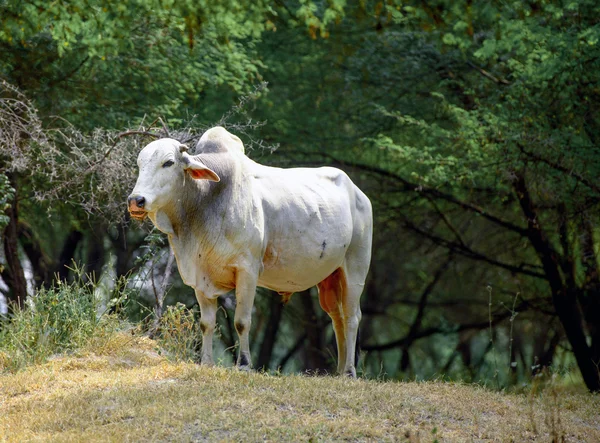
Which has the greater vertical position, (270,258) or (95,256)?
(270,258)

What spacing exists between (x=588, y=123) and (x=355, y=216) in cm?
577

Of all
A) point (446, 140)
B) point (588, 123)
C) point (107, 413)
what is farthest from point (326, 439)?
point (446, 140)

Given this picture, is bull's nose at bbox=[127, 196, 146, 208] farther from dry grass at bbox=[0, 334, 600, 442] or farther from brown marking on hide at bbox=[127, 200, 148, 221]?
dry grass at bbox=[0, 334, 600, 442]

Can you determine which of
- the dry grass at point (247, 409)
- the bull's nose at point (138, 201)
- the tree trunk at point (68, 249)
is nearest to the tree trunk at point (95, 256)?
the tree trunk at point (68, 249)

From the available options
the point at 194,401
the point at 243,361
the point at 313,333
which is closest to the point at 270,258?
the point at 243,361

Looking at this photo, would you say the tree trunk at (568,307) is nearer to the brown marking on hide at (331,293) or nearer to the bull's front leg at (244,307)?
the brown marking on hide at (331,293)

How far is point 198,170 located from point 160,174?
1.21 feet

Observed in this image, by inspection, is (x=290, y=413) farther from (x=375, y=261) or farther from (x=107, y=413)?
(x=375, y=261)

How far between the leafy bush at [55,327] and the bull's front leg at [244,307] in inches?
65.8

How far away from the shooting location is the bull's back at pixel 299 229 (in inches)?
374

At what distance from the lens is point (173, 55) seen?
51.6 ft

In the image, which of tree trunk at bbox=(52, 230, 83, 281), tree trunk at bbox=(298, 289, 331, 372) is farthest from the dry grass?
tree trunk at bbox=(298, 289, 331, 372)

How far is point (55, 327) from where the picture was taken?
9.86 metres

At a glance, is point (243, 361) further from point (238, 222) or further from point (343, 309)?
point (343, 309)
